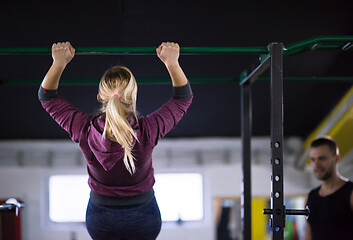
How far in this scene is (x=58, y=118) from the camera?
1540 mm

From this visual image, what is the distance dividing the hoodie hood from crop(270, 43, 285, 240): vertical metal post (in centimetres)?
59

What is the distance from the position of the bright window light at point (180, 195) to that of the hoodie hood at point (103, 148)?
4271 millimetres

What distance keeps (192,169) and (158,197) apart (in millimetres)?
626

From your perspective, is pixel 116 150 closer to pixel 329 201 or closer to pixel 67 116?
pixel 67 116

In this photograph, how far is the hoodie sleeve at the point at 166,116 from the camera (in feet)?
4.96

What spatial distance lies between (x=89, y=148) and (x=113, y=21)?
7.06 ft

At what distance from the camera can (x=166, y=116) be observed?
4.99 feet

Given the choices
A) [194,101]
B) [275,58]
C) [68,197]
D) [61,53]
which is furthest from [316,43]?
[68,197]

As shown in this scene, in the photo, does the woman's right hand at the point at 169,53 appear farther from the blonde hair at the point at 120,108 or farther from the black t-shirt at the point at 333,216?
the black t-shirt at the point at 333,216

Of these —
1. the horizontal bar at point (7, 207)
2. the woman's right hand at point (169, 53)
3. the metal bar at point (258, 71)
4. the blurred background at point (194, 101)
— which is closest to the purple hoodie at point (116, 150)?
the woman's right hand at point (169, 53)

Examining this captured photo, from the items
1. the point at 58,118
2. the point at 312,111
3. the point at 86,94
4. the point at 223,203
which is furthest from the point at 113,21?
the point at 223,203

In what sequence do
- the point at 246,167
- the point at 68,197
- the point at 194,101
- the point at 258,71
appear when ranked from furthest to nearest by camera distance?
the point at 68,197 → the point at 194,101 → the point at 246,167 → the point at 258,71

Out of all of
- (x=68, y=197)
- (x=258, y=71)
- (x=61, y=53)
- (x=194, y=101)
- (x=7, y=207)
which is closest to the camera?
(x=61, y=53)

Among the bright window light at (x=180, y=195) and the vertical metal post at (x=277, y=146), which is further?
the bright window light at (x=180, y=195)
